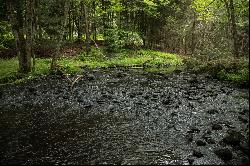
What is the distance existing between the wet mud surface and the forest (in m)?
0.03

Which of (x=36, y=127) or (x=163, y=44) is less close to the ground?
(x=163, y=44)

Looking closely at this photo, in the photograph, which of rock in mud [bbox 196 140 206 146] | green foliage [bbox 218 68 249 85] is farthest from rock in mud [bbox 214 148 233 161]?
green foliage [bbox 218 68 249 85]

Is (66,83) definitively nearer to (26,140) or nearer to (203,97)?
(203,97)

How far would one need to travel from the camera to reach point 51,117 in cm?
1362

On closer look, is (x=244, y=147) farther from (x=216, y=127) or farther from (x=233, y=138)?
(x=216, y=127)

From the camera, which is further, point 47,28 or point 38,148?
point 47,28

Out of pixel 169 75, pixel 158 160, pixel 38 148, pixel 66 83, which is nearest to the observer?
pixel 158 160

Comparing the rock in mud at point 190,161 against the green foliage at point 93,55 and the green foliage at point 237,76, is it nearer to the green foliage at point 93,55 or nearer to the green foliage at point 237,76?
the green foliage at point 237,76

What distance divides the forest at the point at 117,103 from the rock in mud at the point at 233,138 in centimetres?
3

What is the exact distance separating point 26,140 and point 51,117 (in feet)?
9.24

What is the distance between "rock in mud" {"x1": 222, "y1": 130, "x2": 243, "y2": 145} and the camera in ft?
34.0

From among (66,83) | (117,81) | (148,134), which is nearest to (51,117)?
(148,134)

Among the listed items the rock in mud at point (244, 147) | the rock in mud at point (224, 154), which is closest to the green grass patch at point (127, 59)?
the rock in mud at point (244, 147)

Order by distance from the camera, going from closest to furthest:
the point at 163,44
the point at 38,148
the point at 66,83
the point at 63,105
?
1. the point at 38,148
2. the point at 63,105
3. the point at 66,83
4. the point at 163,44
